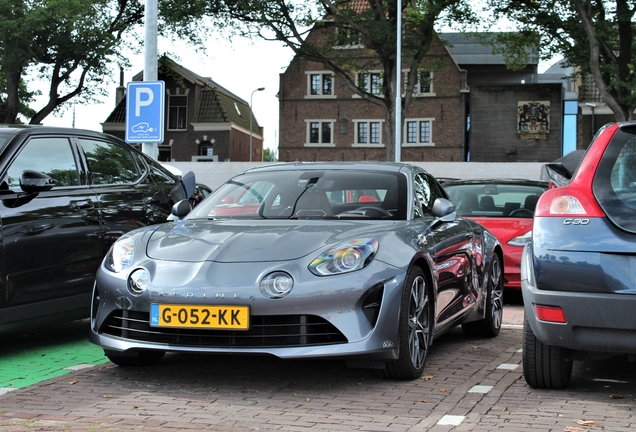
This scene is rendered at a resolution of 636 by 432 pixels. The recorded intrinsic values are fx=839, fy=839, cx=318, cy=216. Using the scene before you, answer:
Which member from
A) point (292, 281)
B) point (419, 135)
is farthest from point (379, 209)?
point (419, 135)

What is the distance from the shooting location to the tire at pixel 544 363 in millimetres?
4680

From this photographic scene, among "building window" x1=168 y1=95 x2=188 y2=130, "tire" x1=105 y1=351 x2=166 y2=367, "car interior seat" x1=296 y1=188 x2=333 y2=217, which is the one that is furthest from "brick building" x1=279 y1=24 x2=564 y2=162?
"tire" x1=105 y1=351 x2=166 y2=367

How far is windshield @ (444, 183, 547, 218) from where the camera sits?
1011cm

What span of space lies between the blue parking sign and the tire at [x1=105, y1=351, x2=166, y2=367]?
554 cm

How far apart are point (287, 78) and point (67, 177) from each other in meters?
48.3

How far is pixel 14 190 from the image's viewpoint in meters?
5.83

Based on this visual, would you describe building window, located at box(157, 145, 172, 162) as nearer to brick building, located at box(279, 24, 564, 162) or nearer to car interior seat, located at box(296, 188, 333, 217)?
brick building, located at box(279, 24, 564, 162)

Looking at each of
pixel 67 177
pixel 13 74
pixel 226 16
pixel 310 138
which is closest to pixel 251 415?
pixel 67 177

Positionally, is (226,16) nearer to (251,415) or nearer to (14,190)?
(14,190)

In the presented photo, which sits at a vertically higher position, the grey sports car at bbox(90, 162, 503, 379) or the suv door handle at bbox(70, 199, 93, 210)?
the suv door handle at bbox(70, 199, 93, 210)

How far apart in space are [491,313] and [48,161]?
374cm

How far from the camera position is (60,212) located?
6.10 metres

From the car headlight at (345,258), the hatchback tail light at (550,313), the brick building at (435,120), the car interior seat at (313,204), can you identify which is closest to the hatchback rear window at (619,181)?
the hatchback tail light at (550,313)

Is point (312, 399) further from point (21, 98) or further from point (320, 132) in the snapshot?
point (320, 132)
